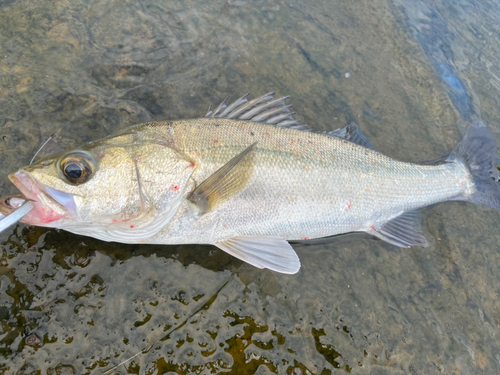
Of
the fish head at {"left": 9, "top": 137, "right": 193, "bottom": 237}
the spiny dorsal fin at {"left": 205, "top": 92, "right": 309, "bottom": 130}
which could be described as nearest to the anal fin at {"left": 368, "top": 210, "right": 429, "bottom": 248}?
the spiny dorsal fin at {"left": 205, "top": 92, "right": 309, "bottom": 130}

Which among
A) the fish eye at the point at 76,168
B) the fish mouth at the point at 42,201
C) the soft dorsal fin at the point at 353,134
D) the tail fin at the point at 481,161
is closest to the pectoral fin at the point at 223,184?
the fish eye at the point at 76,168

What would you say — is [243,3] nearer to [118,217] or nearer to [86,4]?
[86,4]

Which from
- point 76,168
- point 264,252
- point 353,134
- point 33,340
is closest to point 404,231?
point 353,134

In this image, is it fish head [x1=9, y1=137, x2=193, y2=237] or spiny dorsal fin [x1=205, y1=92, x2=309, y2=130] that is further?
spiny dorsal fin [x1=205, y1=92, x2=309, y2=130]

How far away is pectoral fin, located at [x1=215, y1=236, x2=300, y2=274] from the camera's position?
2.46m

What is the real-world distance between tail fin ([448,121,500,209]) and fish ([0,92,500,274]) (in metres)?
0.19

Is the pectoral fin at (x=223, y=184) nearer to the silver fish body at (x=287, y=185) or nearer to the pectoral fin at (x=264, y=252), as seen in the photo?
the silver fish body at (x=287, y=185)

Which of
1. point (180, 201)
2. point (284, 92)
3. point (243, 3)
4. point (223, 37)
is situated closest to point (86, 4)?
point (223, 37)

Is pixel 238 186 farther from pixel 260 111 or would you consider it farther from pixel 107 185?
pixel 107 185

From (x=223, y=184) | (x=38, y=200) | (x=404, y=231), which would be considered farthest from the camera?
(x=404, y=231)

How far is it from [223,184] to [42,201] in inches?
45.3

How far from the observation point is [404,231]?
118 inches

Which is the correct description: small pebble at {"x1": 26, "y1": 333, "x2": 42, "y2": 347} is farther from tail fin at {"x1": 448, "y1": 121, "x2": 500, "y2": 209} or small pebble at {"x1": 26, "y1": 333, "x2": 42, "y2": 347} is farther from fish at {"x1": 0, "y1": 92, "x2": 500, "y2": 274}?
tail fin at {"x1": 448, "y1": 121, "x2": 500, "y2": 209}

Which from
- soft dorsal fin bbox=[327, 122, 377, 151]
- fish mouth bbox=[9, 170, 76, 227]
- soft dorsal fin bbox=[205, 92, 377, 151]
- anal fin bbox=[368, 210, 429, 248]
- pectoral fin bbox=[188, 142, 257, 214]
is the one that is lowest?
anal fin bbox=[368, 210, 429, 248]
